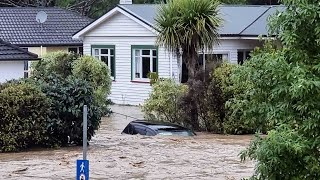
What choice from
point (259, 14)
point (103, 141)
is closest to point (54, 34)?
point (259, 14)

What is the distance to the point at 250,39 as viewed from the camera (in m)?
32.5

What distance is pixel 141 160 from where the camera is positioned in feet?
51.7

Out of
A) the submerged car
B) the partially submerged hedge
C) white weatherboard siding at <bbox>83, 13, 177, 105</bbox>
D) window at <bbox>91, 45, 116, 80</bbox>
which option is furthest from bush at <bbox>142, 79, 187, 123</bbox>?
window at <bbox>91, 45, 116, 80</bbox>

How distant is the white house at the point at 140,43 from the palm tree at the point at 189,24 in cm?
604

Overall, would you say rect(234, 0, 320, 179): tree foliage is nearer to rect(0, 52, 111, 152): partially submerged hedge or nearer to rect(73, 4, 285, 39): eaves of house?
rect(0, 52, 111, 152): partially submerged hedge

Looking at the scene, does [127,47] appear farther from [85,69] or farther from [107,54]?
[85,69]

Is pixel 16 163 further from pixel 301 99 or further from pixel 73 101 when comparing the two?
pixel 301 99

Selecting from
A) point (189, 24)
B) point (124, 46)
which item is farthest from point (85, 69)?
point (189, 24)

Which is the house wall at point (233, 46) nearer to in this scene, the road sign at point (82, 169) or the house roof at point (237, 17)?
the house roof at point (237, 17)

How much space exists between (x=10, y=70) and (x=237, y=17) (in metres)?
12.0

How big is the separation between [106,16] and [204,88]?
39.4 ft

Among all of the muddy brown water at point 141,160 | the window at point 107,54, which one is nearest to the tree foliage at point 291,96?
the muddy brown water at point 141,160

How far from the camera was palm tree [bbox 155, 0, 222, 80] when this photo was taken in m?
24.9

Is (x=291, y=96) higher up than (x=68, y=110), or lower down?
higher up
